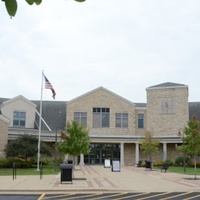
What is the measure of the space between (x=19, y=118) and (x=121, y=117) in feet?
46.2

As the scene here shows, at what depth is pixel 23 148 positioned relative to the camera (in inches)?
1371

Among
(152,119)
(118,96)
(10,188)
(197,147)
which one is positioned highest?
(118,96)

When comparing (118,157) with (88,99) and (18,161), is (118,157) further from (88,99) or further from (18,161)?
(18,161)

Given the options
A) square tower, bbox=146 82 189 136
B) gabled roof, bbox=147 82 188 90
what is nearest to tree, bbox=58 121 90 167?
square tower, bbox=146 82 189 136

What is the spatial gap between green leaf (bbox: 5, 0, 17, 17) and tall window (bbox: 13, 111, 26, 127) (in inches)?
1815

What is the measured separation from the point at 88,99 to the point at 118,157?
9.05m

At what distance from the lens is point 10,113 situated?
4647 centimetres

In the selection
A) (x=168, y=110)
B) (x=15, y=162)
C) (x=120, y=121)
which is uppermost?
(x=168, y=110)

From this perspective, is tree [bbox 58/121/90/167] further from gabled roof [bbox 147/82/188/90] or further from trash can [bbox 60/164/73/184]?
gabled roof [bbox 147/82/188/90]

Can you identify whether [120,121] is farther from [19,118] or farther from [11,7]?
[11,7]

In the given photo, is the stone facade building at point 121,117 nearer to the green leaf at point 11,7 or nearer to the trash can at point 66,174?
the trash can at point 66,174

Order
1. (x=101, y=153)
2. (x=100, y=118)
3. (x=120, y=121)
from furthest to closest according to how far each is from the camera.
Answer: (x=120, y=121) → (x=100, y=118) → (x=101, y=153)

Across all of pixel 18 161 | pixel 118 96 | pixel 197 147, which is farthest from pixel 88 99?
pixel 197 147

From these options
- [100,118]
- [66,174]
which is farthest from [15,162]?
[66,174]
